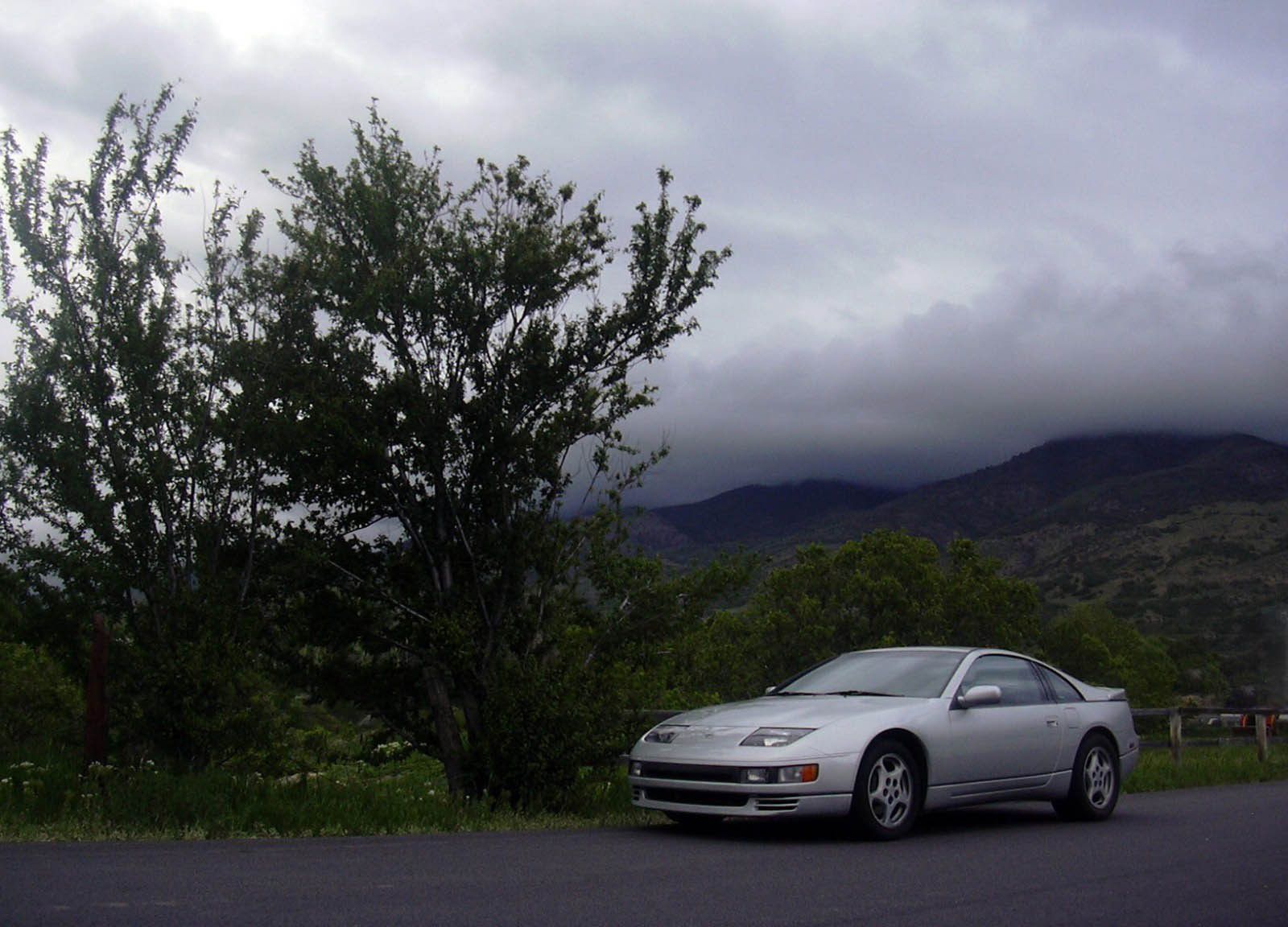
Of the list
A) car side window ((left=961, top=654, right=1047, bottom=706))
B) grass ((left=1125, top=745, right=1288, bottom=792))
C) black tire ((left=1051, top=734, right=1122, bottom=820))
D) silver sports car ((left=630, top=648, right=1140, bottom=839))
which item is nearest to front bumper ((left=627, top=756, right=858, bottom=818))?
silver sports car ((left=630, top=648, right=1140, bottom=839))

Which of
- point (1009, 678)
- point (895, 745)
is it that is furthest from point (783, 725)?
point (1009, 678)

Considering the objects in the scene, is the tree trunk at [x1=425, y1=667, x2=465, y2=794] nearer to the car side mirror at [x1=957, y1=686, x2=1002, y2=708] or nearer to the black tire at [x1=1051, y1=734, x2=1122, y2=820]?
the car side mirror at [x1=957, y1=686, x2=1002, y2=708]

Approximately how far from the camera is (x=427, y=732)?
43.0 feet

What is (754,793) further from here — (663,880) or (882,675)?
(882,675)

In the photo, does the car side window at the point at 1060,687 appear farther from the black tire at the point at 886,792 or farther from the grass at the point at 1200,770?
the grass at the point at 1200,770

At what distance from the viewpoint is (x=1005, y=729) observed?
968 centimetres

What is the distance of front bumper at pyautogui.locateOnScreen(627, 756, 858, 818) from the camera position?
8.30 meters

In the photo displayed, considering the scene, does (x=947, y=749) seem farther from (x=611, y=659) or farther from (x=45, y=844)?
(x=45, y=844)

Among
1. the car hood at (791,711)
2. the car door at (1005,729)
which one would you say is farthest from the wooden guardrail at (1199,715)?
the car hood at (791,711)

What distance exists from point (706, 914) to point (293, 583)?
8045mm

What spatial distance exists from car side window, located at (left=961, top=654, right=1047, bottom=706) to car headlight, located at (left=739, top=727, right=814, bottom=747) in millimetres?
1824

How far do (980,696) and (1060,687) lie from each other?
5.55ft

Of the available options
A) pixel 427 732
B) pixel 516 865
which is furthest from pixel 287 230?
pixel 516 865

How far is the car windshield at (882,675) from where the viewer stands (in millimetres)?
9648
